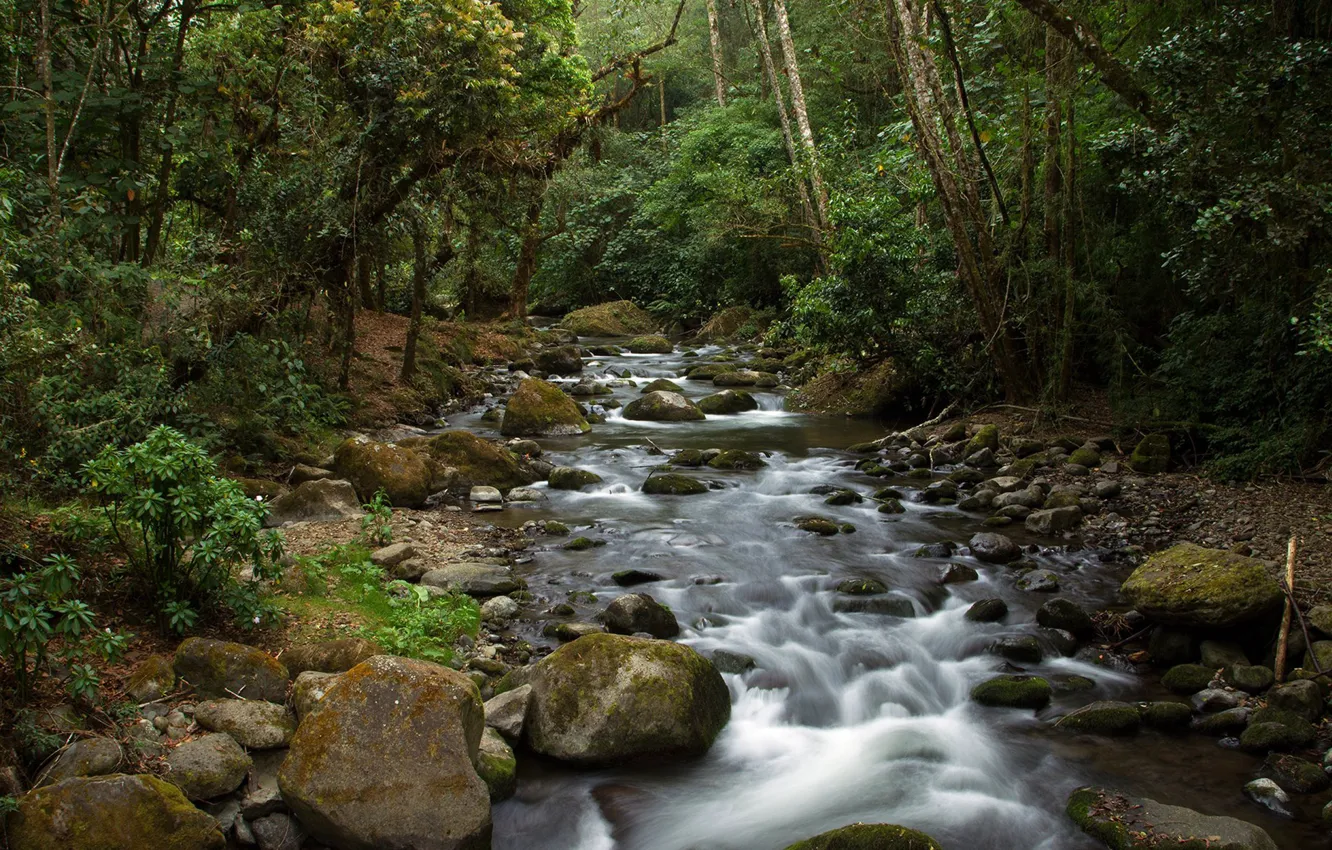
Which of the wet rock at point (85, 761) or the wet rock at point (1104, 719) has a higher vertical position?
the wet rock at point (85, 761)

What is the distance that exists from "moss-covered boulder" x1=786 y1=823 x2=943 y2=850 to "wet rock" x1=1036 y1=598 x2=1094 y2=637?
3.50 m

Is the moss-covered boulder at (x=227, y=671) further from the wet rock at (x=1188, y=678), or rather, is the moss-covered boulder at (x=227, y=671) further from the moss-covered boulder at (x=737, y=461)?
the moss-covered boulder at (x=737, y=461)

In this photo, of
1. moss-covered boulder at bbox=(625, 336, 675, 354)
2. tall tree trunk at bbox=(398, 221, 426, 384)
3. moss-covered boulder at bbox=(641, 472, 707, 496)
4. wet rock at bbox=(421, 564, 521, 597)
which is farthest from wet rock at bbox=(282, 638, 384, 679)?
moss-covered boulder at bbox=(625, 336, 675, 354)

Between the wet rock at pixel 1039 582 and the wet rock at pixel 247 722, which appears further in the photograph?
the wet rock at pixel 1039 582

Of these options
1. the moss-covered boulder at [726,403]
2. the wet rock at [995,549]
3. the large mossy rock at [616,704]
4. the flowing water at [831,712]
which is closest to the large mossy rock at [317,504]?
the flowing water at [831,712]

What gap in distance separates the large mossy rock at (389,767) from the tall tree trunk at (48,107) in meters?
5.54

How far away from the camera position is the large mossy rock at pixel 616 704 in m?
5.80

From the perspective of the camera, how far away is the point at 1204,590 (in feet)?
22.4

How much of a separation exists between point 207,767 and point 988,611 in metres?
6.22

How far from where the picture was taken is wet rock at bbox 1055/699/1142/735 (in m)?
6.16

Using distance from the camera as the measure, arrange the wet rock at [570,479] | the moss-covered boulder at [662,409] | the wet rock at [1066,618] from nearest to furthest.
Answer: the wet rock at [1066,618] < the wet rock at [570,479] < the moss-covered boulder at [662,409]

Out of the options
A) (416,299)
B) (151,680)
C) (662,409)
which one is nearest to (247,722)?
(151,680)

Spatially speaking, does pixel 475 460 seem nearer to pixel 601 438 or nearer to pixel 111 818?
pixel 601 438

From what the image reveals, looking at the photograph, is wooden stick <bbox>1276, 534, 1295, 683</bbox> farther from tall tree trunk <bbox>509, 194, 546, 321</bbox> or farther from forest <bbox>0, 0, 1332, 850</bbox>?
tall tree trunk <bbox>509, 194, 546, 321</bbox>
